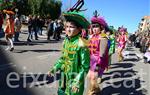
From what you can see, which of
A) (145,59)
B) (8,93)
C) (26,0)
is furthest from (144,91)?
(26,0)

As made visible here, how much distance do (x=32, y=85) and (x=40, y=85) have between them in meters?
0.20

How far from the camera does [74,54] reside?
5781mm

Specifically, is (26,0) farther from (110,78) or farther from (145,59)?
(110,78)

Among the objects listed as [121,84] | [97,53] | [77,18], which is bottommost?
[121,84]

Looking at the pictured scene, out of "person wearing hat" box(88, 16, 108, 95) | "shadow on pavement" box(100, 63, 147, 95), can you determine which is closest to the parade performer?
"person wearing hat" box(88, 16, 108, 95)

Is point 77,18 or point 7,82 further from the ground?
point 77,18

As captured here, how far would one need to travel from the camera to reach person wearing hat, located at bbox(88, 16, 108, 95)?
26.1 ft

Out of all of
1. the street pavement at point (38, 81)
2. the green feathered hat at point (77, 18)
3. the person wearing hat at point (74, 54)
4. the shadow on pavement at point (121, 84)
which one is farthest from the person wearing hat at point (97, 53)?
the green feathered hat at point (77, 18)

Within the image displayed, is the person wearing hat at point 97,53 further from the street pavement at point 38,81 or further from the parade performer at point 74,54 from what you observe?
the parade performer at point 74,54

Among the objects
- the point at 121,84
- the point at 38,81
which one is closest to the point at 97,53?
the point at 38,81

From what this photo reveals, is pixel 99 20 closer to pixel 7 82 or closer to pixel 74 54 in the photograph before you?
pixel 74 54

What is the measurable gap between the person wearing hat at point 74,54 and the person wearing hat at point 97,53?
6.70 ft

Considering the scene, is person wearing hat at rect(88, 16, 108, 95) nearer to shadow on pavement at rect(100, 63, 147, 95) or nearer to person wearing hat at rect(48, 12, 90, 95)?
shadow on pavement at rect(100, 63, 147, 95)

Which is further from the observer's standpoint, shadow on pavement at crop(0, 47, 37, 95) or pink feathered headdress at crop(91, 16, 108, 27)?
shadow on pavement at crop(0, 47, 37, 95)
